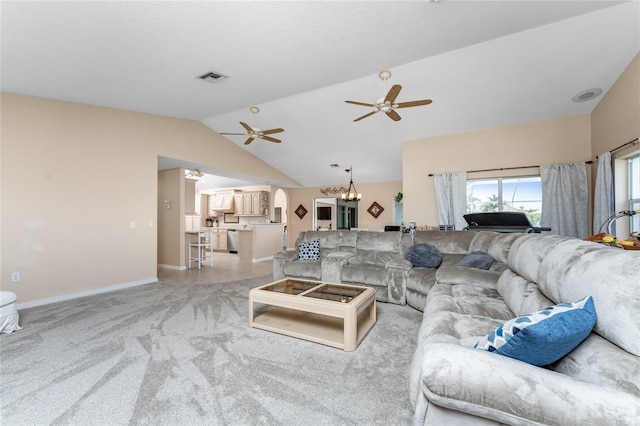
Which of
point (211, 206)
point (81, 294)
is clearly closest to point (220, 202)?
point (211, 206)

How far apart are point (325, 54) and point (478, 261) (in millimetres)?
2958

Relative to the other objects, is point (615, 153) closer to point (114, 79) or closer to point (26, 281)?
point (114, 79)

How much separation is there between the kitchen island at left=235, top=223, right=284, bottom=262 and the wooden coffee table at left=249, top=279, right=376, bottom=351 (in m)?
4.13

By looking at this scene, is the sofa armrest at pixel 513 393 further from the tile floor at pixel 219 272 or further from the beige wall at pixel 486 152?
the beige wall at pixel 486 152

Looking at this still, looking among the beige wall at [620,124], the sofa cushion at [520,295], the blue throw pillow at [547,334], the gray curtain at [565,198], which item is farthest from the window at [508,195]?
the blue throw pillow at [547,334]

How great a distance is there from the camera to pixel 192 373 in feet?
6.39

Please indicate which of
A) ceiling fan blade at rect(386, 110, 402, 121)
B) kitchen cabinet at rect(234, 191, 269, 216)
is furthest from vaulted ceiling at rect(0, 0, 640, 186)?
kitchen cabinet at rect(234, 191, 269, 216)

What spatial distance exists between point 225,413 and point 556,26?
15.2 feet

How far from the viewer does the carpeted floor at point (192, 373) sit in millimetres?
1559

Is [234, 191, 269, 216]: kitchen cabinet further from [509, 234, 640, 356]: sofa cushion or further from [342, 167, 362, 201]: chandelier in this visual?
[509, 234, 640, 356]: sofa cushion

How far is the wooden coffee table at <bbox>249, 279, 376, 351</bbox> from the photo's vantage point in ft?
7.71

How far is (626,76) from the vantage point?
3.41 meters

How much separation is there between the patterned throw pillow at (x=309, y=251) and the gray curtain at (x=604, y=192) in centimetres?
389

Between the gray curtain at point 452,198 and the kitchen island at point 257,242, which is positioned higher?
the gray curtain at point 452,198
